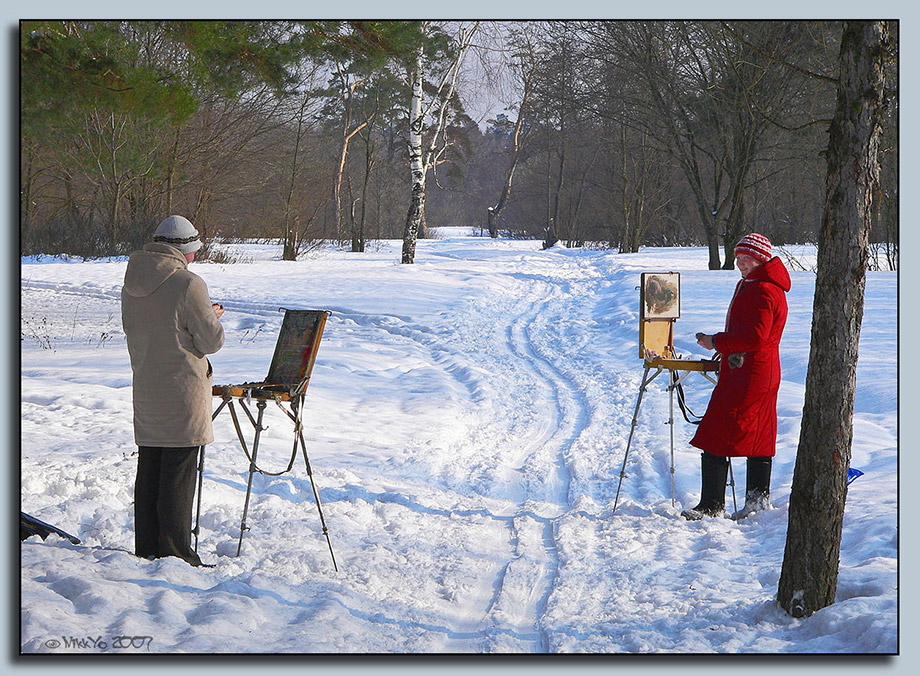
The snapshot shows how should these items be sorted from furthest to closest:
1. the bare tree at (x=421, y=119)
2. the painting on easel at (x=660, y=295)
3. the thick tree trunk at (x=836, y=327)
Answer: the bare tree at (x=421, y=119), the painting on easel at (x=660, y=295), the thick tree trunk at (x=836, y=327)

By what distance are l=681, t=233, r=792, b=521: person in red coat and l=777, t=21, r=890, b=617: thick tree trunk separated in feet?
4.00

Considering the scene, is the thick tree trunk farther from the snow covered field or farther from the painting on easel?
the painting on easel

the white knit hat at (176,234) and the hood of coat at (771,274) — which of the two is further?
the hood of coat at (771,274)

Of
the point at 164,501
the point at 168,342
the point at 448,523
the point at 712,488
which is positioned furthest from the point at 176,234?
the point at 712,488

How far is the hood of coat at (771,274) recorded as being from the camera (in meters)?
4.75

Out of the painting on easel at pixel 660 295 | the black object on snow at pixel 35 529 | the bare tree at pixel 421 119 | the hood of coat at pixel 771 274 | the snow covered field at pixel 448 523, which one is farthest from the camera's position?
the bare tree at pixel 421 119

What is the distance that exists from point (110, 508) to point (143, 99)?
3.96 m

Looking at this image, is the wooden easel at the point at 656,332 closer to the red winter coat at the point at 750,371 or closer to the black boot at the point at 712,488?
the black boot at the point at 712,488

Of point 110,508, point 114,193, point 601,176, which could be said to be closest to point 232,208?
point 114,193

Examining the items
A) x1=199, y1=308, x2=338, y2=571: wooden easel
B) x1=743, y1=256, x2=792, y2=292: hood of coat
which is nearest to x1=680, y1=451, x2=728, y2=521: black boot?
x1=743, y1=256, x2=792, y2=292: hood of coat

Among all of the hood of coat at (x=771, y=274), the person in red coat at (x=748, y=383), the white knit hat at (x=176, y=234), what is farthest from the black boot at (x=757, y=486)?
the white knit hat at (x=176, y=234)

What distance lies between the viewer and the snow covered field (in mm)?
3551

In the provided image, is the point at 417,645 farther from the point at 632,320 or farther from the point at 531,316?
the point at 531,316

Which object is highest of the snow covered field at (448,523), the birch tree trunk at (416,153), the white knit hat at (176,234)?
the birch tree trunk at (416,153)
